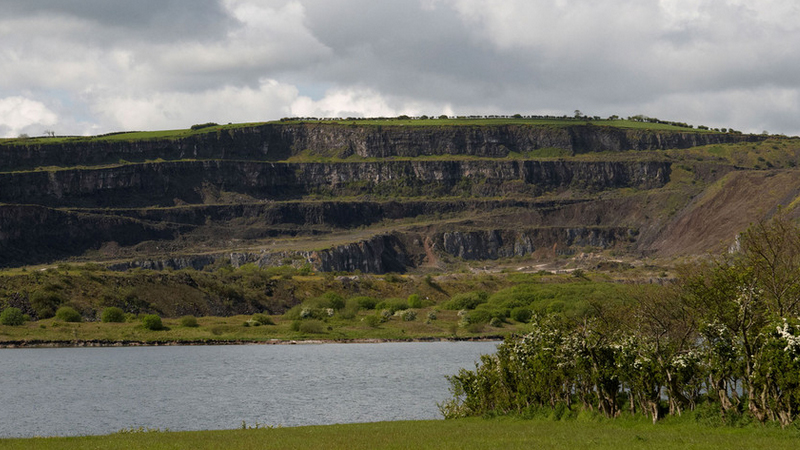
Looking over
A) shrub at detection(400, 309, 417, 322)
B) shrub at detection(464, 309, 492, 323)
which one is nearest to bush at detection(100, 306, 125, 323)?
shrub at detection(400, 309, 417, 322)

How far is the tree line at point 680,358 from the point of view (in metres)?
35.5

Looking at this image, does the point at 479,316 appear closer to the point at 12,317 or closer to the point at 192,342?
the point at 192,342

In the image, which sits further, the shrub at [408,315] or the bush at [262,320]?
the shrub at [408,315]

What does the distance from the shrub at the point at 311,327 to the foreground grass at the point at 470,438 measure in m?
86.2

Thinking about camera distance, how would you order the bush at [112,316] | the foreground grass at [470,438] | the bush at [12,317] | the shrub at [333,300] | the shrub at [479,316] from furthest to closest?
the shrub at [333,300], the shrub at [479,316], the bush at [112,316], the bush at [12,317], the foreground grass at [470,438]

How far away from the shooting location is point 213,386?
75.6m

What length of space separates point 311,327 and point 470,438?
96.0 meters

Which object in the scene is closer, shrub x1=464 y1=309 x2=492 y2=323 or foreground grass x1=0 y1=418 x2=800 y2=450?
foreground grass x1=0 y1=418 x2=800 y2=450

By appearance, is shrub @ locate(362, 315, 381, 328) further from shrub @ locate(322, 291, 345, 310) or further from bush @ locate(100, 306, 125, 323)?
bush @ locate(100, 306, 125, 323)

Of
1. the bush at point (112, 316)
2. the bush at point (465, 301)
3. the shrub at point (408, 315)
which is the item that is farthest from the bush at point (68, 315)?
the bush at point (465, 301)

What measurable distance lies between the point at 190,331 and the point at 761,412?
10377 centimetres

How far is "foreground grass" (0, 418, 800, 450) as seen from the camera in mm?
33531

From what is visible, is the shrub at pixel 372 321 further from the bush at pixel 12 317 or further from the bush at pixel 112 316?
the bush at pixel 12 317

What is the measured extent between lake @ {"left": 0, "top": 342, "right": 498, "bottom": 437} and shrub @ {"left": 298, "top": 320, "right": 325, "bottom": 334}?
16.7 meters
